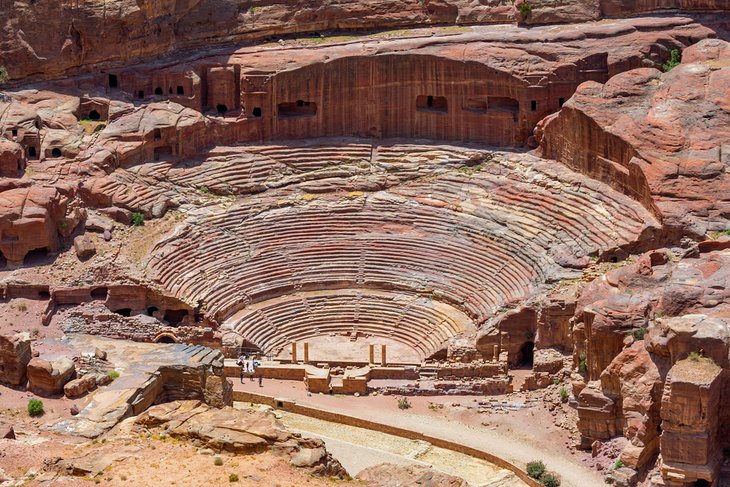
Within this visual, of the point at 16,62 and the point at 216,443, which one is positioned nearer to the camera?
the point at 216,443

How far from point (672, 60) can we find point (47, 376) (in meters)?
29.2

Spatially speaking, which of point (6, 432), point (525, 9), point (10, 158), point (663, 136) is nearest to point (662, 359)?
point (663, 136)

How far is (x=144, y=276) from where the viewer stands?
56656 millimetres

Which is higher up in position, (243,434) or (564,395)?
(243,434)

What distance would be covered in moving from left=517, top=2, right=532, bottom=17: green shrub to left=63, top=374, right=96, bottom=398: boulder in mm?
Result: 28170

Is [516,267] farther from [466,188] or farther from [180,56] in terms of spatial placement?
[180,56]

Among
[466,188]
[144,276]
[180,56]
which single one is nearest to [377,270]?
[466,188]

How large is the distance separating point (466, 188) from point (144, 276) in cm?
1344

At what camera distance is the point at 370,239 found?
60750 millimetres

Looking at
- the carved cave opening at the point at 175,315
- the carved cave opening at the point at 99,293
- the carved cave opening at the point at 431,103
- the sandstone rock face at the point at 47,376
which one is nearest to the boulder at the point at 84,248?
the carved cave opening at the point at 99,293

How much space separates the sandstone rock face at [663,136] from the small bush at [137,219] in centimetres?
1610

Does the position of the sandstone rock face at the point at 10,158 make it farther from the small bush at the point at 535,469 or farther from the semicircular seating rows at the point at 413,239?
the small bush at the point at 535,469

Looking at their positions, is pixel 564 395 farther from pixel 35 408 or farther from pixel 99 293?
pixel 99 293

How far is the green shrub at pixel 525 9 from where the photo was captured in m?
65.9
